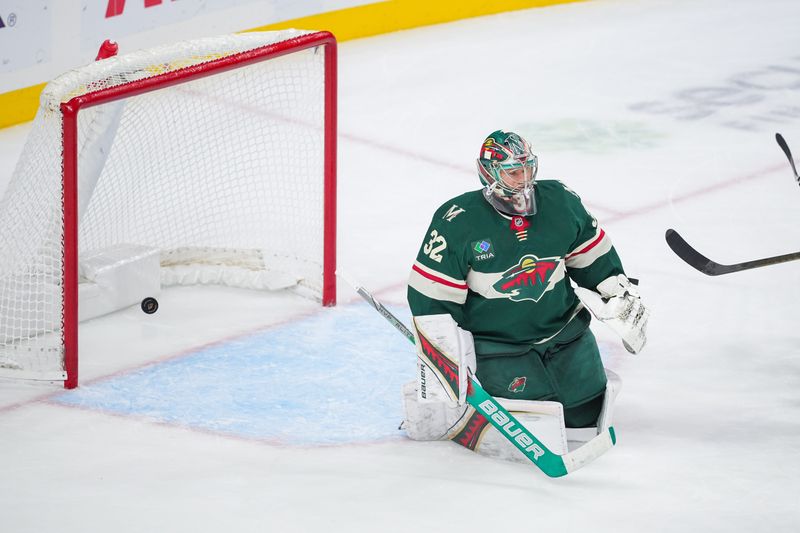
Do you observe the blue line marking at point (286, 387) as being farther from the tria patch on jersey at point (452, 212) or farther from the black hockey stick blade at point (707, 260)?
the black hockey stick blade at point (707, 260)

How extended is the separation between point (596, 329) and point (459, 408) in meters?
0.96

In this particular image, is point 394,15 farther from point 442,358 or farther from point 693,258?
point 442,358

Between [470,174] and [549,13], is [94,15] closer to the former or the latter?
[470,174]

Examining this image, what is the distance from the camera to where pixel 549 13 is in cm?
781

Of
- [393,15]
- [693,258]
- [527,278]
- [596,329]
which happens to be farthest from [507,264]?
[393,15]

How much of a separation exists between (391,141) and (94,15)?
142 centimetres

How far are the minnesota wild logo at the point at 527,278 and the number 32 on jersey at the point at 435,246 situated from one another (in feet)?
0.49

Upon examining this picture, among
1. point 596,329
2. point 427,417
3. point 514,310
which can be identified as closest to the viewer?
point 514,310

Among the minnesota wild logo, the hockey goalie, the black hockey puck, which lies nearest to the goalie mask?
the hockey goalie

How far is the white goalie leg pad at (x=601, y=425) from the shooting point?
3.09 metres

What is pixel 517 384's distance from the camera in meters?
3.06

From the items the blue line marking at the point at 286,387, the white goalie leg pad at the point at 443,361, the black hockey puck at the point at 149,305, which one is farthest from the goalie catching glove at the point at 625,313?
the black hockey puck at the point at 149,305

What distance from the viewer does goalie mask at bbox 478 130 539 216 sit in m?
2.95

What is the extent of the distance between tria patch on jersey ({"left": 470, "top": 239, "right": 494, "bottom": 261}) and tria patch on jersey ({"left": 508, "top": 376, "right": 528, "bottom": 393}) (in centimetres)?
30
